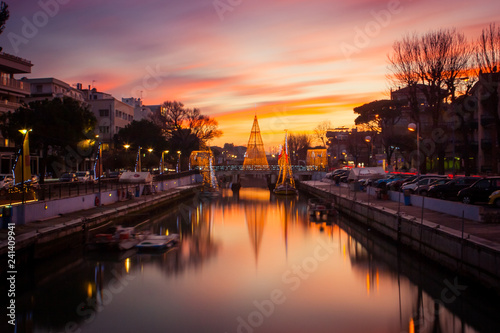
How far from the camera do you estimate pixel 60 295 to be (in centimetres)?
1769

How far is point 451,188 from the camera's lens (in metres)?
29.8

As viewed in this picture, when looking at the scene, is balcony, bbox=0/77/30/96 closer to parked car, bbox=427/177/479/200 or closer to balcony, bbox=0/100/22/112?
balcony, bbox=0/100/22/112

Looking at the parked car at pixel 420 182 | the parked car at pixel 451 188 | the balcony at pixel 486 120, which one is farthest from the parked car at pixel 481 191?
the balcony at pixel 486 120

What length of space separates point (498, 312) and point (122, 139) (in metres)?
68.3

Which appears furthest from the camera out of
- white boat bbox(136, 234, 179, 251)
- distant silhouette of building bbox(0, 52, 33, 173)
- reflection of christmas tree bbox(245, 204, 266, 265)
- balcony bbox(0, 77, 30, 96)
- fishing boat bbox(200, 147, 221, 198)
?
fishing boat bbox(200, 147, 221, 198)

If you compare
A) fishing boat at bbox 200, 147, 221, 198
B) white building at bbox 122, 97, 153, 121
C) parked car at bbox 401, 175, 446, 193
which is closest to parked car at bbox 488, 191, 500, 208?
parked car at bbox 401, 175, 446, 193

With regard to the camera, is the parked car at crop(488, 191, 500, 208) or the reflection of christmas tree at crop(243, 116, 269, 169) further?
the reflection of christmas tree at crop(243, 116, 269, 169)

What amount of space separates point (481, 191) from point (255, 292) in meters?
15.2

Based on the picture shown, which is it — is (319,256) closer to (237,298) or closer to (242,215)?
(237,298)

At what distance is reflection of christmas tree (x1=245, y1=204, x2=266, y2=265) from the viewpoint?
102 ft

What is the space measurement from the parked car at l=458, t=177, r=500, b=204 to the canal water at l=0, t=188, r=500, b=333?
5.41 meters

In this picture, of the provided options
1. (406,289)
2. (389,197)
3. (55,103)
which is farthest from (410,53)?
(55,103)

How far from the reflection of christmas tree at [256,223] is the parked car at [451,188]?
12.4 meters

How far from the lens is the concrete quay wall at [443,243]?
15.0 m
